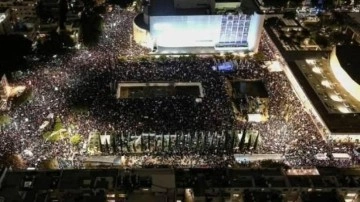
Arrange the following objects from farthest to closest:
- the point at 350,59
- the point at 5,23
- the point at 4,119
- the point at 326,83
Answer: the point at 5,23 < the point at 350,59 < the point at 326,83 < the point at 4,119

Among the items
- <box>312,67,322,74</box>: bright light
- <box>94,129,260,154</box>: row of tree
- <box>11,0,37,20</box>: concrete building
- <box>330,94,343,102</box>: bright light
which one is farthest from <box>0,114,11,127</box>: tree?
<box>312,67,322,74</box>: bright light

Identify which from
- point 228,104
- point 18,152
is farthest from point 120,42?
point 18,152

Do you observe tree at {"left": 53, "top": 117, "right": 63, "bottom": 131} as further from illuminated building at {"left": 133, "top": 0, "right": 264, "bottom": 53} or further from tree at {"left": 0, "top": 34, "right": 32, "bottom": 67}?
illuminated building at {"left": 133, "top": 0, "right": 264, "bottom": 53}

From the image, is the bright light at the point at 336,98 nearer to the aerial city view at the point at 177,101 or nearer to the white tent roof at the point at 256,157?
the aerial city view at the point at 177,101

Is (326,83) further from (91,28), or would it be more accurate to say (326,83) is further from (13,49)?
(13,49)

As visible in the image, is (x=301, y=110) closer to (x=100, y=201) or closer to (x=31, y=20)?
(x=100, y=201)

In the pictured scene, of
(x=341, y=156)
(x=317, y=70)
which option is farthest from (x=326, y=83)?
(x=341, y=156)

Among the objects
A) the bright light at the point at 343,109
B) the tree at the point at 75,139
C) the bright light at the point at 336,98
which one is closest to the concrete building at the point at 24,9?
the tree at the point at 75,139
